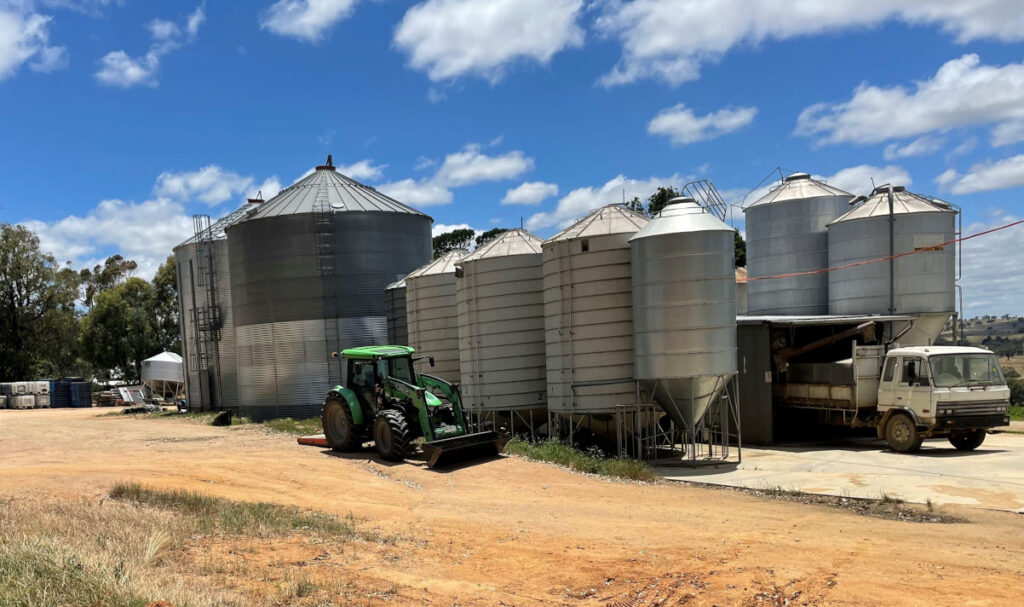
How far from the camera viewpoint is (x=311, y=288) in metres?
33.7

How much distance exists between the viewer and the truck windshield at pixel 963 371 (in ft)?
60.2

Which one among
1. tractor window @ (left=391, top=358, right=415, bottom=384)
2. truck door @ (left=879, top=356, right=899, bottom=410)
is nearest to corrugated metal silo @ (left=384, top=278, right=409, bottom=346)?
tractor window @ (left=391, top=358, right=415, bottom=384)

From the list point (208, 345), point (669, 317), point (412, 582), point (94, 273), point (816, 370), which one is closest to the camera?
point (412, 582)

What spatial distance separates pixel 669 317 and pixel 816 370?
6401 millimetres

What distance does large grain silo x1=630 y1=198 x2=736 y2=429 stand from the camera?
1744 cm

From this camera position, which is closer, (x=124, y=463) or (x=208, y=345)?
(x=124, y=463)

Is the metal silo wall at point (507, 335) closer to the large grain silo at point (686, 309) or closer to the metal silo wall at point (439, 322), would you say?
the metal silo wall at point (439, 322)

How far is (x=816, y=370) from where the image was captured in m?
21.4

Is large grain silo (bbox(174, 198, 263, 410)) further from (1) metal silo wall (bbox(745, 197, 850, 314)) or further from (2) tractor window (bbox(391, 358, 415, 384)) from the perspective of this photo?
(1) metal silo wall (bbox(745, 197, 850, 314))

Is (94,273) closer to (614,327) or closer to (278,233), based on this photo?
(278,233)

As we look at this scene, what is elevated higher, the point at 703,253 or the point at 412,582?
the point at 703,253

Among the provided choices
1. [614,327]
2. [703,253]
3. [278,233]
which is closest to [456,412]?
[614,327]

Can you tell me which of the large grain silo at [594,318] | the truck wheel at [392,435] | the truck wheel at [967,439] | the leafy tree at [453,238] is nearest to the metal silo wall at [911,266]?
the truck wheel at [967,439]

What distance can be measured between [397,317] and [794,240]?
1504cm
